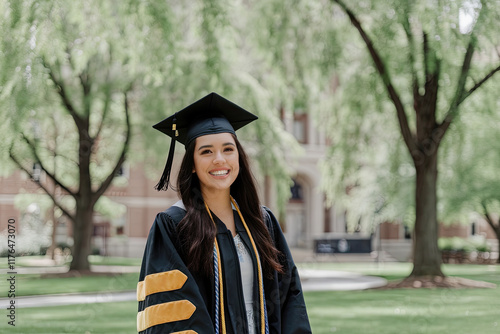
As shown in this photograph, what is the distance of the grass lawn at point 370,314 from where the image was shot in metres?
7.86

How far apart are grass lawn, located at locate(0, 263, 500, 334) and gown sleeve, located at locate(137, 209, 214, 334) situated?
207 inches

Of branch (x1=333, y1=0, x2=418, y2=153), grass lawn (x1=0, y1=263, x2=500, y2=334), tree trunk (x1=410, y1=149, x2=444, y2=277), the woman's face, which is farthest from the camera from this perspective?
tree trunk (x1=410, y1=149, x2=444, y2=277)

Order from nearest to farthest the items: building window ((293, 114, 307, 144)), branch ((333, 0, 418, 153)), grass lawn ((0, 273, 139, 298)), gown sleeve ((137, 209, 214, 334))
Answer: gown sleeve ((137, 209, 214, 334))
branch ((333, 0, 418, 153))
grass lawn ((0, 273, 139, 298))
building window ((293, 114, 307, 144))

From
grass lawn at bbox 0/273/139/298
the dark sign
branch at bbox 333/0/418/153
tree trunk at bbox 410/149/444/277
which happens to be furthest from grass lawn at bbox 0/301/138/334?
the dark sign

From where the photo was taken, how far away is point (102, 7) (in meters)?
8.30

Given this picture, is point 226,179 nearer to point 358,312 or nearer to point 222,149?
point 222,149

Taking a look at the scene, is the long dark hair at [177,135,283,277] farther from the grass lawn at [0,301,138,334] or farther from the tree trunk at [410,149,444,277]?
the tree trunk at [410,149,444,277]

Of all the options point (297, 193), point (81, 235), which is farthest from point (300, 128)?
point (81, 235)

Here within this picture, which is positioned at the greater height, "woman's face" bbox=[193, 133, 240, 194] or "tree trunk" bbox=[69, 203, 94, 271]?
"woman's face" bbox=[193, 133, 240, 194]

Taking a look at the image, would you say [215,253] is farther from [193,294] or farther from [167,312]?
[167,312]

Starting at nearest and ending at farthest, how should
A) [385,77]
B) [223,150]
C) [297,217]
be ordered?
[223,150], [385,77], [297,217]

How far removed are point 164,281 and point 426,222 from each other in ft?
36.9

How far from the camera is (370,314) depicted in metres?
9.28

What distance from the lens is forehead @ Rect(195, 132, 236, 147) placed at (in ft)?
9.46
